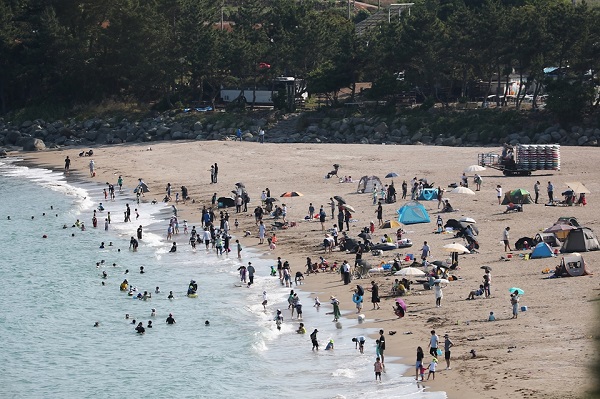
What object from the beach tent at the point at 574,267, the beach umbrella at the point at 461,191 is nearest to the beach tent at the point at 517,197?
the beach umbrella at the point at 461,191

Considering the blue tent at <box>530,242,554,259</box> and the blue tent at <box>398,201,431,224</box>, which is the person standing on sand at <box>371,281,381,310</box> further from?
the blue tent at <box>398,201,431,224</box>

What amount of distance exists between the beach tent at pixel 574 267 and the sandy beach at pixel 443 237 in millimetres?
259

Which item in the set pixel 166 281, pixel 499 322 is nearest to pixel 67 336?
pixel 166 281

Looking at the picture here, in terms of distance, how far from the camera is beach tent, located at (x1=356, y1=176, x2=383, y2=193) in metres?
43.8

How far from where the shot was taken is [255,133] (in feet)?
233

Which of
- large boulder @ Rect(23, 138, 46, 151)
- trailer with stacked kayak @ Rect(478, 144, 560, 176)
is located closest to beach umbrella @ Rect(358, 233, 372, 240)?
trailer with stacked kayak @ Rect(478, 144, 560, 176)

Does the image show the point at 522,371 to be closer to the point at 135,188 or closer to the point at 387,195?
the point at 387,195

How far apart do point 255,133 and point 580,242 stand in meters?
44.1

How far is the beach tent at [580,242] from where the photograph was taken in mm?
28969

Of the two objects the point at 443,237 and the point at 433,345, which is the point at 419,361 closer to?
the point at 433,345

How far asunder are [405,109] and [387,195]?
2980 centimetres

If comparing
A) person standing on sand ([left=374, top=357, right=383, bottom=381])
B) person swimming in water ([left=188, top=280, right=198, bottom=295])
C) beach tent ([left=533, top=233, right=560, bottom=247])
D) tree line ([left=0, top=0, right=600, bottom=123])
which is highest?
tree line ([left=0, top=0, right=600, bottom=123])

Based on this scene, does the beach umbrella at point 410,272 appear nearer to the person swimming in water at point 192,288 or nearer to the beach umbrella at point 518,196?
the person swimming in water at point 192,288

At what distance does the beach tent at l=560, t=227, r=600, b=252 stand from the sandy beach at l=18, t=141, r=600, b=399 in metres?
0.66
